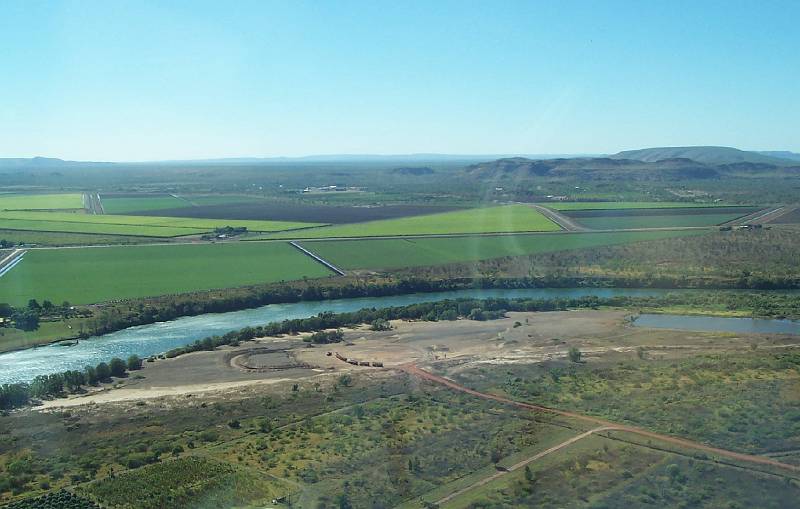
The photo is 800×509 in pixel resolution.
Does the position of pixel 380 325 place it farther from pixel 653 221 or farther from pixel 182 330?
pixel 653 221

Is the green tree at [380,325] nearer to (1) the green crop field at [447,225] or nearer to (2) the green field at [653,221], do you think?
(1) the green crop field at [447,225]

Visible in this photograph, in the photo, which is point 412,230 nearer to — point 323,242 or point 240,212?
point 323,242

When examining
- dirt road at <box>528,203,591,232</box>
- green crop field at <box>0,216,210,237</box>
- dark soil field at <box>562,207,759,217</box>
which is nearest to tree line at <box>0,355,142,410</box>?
green crop field at <box>0,216,210,237</box>

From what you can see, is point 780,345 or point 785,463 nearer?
point 785,463

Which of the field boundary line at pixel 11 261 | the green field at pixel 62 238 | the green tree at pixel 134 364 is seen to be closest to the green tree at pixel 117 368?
the green tree at pixel 134 364

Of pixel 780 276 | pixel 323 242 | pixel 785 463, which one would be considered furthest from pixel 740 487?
pixel 323 242

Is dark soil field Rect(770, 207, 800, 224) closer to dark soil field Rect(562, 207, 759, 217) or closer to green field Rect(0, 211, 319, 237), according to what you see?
dark soil field Rect(562, 207, 759, 217)

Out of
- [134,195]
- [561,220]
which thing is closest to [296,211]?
[561,220]
